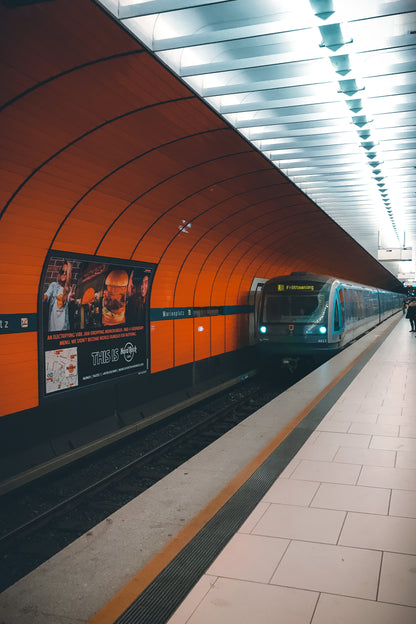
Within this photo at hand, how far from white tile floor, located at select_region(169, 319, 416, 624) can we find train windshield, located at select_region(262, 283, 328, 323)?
820 centimetres

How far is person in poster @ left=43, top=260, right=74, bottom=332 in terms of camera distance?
290 inches

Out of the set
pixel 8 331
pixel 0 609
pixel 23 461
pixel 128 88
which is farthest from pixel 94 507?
pixel 128 88

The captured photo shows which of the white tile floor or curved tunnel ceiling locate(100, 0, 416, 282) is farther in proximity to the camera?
curved tunnel ceiling locate(100, 0, 416, 282)

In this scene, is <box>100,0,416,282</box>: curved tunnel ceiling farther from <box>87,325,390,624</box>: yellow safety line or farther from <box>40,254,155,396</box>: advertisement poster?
<box>87,325,390,624</box>: yellow safety line

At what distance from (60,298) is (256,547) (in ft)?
17.0

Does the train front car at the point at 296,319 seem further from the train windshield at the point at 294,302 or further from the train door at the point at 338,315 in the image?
the train door at the point at 338,315

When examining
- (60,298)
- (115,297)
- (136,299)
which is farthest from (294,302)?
(60,298)

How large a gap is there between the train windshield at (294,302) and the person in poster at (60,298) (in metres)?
7.60

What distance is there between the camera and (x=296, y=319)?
13984 mm

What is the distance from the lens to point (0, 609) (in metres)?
2.98

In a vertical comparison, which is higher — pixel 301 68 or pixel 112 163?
pixel 301 68

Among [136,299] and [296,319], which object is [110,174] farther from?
[296,319]

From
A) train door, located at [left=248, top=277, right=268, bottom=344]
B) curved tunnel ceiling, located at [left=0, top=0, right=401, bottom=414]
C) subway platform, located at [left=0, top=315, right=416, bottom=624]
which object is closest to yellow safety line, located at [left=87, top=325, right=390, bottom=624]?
subway platform, located at [left=0, top=315, right=416, bottom=624]

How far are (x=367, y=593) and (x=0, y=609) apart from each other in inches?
81.2
